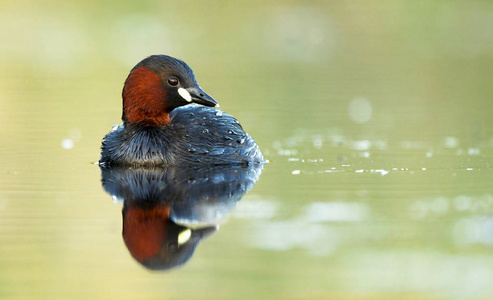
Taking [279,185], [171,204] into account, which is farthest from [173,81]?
[171,204]

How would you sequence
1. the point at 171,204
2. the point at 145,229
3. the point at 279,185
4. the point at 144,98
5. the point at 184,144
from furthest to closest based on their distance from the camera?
the point at 144,98, the point at 184,144, the point at 279,185, the point at 171,204, the point at 145,229

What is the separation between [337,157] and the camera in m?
10.5

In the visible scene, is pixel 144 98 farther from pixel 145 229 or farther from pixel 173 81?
pixel 145 229

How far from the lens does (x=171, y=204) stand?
7.82 m

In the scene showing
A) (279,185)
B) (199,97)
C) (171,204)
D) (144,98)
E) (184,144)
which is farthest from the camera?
(144,98)

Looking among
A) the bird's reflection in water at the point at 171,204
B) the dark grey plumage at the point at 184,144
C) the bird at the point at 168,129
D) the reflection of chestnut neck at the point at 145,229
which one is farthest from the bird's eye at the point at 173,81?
the reflection of chestnut neck at the point at 145,229

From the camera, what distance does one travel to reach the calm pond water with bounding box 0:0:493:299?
18.3ft

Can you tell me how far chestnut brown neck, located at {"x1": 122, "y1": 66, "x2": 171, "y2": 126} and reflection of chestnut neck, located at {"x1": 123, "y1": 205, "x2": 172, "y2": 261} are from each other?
2746 millimetres

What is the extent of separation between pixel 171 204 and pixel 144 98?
271 cm

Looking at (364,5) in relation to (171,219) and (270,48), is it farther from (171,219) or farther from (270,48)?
(171,219)

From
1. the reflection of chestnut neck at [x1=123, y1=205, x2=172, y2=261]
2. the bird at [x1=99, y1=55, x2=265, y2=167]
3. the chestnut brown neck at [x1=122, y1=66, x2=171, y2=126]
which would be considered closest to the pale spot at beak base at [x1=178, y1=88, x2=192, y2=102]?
the bird at [x1=99, y1=55, x2=265, y2=167]

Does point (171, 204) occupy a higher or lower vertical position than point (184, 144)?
lower

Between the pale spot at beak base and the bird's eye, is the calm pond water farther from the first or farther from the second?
the bird's eye

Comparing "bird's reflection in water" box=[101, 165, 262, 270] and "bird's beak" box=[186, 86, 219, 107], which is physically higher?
"bird's beak" box=[186, 86, 219, 107]
